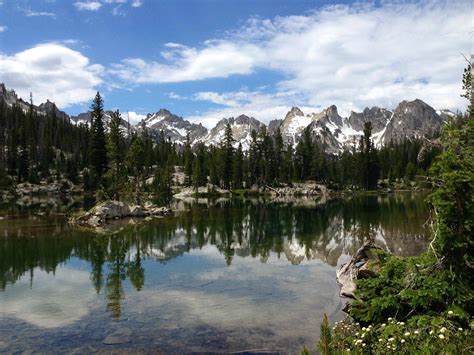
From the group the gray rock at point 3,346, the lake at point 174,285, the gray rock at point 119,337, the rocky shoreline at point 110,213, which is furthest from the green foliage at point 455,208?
the rocky shoreline at point 110,213

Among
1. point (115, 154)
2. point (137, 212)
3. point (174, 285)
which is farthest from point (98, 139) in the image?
point (174, 285)

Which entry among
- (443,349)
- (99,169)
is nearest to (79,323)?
(443,349)

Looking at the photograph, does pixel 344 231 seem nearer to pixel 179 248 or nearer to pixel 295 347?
pixel 179 248

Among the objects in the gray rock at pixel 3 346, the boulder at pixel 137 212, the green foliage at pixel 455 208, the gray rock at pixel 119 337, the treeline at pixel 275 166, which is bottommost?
the gray rock at pixel 119 337

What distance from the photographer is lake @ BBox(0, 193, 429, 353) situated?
50.2ft

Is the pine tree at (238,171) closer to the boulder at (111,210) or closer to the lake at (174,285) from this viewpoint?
the boulder at (111,210)

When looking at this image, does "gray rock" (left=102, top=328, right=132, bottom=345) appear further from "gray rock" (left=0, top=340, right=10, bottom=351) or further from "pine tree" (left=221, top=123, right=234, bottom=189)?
"pine tree" (left=221, top=123, right=234, bottom=189)

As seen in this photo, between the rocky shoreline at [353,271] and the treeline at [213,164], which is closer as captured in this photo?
the rocky shoreline at [353,271]

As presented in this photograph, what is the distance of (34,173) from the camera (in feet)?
430

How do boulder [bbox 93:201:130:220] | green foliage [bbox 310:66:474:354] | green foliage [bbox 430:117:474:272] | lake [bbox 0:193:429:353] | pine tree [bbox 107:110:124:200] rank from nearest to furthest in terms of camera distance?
green foliage [bbox 310:66:474:354] → green foliage [bbox 430:117:474:272] → lake [bbox 0:193:429:353] → boulder [bbox 93:201:130:220] → pine tree [bbox 107:110:124:200]

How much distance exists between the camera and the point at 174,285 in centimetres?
2266

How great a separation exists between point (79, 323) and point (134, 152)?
5781 cm

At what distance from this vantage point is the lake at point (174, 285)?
1530cm

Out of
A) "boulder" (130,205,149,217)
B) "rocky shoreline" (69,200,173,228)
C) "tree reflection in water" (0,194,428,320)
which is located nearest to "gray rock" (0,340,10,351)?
"tree reflection in water" (0,194,428,320)
